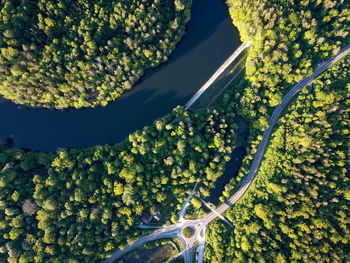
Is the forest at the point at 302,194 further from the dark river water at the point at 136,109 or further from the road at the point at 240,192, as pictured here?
the dark river water at the point at 136,109

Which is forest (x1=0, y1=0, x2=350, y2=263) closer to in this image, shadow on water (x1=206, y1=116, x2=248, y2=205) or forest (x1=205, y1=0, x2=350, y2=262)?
forest (x1=205, y1=0, x2=350, y2=262)

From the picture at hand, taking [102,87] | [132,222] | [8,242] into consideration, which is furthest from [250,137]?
[8,242]

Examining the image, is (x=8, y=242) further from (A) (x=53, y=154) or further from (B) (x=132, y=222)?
(B) (x=132, y=222)

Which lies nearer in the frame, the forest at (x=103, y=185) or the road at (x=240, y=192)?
the forest at (x=103, y=185)

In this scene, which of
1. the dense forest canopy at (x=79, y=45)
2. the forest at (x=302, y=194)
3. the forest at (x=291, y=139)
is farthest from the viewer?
the forest at (x=291, y=139)

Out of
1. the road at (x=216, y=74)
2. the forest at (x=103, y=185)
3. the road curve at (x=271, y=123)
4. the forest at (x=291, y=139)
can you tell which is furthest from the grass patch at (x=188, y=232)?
the road at (x=216, y=74)

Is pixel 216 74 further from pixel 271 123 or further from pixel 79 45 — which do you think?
pixel 79 45

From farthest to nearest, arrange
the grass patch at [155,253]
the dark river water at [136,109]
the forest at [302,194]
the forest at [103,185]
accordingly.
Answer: the dark river water at [136,109]
the grass patch at [155,253]
the forest at [103,185]
the forest at [302,194]
